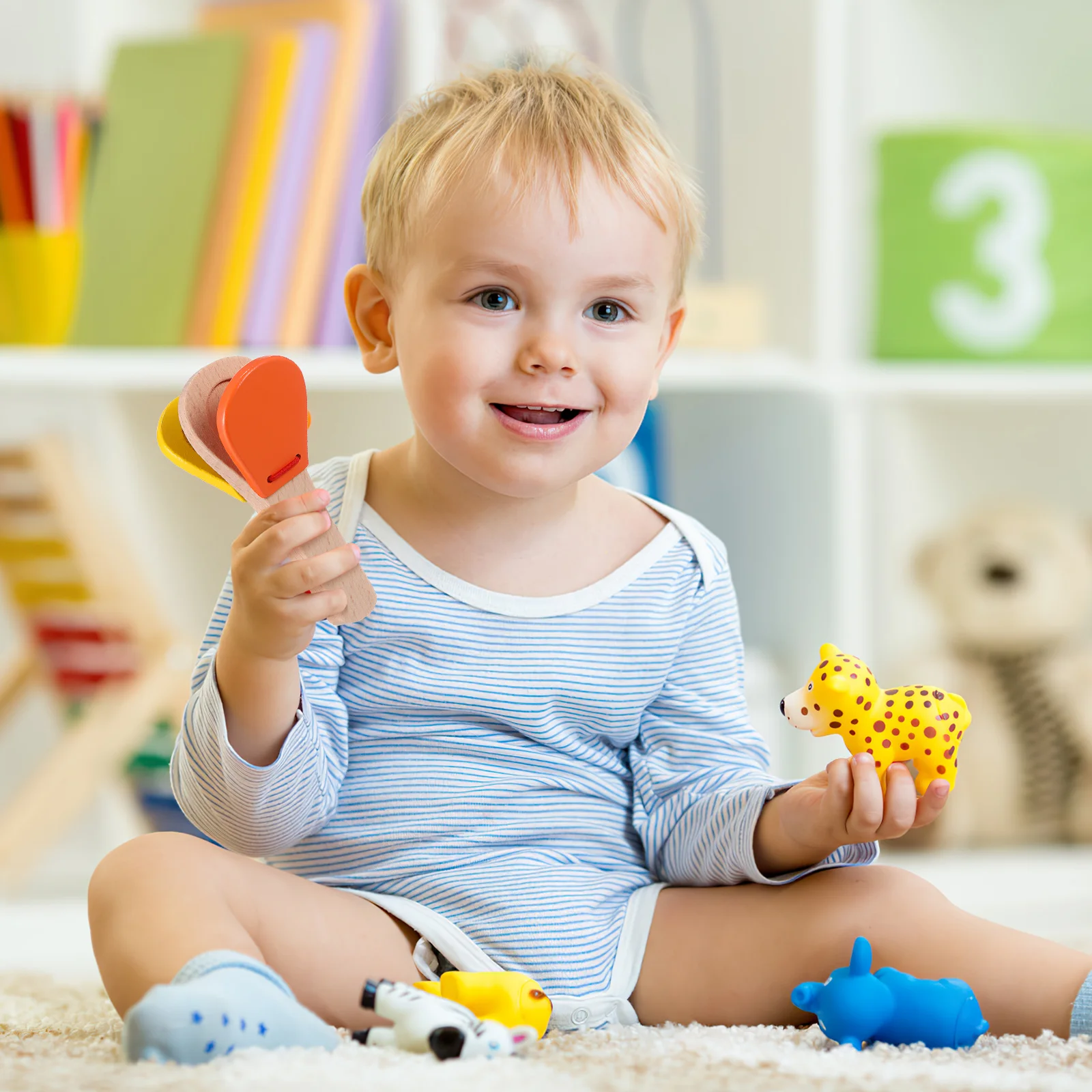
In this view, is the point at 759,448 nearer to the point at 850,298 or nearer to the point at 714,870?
the point at 850,298

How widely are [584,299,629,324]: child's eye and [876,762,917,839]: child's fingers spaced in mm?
285

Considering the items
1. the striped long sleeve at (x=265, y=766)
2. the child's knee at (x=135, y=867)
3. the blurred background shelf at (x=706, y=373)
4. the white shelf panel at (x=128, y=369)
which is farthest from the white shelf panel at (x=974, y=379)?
the child's knee at (x=135, y=867)

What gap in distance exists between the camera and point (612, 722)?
838mm

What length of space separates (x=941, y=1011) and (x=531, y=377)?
38 centimetres

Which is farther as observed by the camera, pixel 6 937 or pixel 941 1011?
pixel 6 937

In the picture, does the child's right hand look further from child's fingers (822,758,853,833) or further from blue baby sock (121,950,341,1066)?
child's fingers (822,758,853,833)

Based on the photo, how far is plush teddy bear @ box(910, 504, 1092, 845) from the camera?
1.53 meters

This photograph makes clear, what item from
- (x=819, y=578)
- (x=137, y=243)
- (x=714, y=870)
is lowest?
(x=819, y=578)

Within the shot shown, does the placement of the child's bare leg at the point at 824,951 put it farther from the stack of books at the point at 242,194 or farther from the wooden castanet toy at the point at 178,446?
the stack of books at the point at 242,194

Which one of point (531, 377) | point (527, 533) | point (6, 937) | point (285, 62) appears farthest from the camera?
point (285, 62)

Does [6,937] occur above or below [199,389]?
below

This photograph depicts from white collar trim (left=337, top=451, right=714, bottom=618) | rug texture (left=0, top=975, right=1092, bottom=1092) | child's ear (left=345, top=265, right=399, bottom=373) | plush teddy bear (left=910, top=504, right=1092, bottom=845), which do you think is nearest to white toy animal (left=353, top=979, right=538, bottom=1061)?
rug texture (left=0, top=975, right=1092, bottom=1092)

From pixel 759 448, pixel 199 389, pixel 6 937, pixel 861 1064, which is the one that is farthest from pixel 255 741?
pixel 759 448

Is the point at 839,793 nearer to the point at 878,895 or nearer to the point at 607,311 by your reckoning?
the point at 878,895
